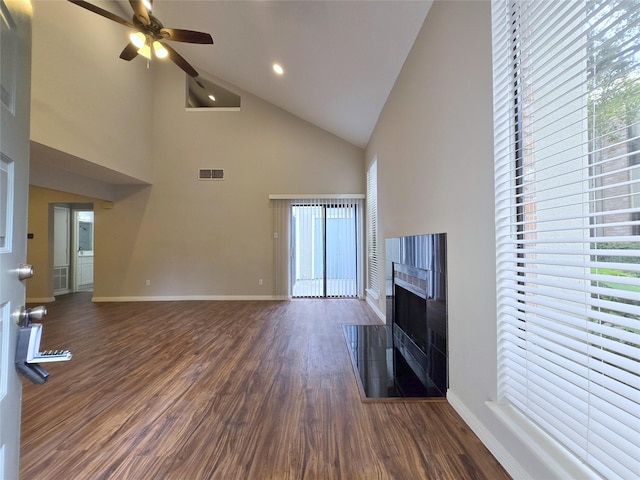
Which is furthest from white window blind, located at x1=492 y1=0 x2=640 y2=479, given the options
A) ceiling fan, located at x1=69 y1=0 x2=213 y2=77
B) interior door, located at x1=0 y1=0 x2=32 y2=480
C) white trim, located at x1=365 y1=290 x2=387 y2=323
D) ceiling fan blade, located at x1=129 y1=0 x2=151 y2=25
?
ceiling fan blade, located at x1=129 y1=0 x2=151 y2=25

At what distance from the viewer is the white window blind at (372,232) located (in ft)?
16.0

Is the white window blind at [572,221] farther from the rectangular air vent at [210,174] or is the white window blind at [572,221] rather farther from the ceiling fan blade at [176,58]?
the rectangular air vent at [210,174]

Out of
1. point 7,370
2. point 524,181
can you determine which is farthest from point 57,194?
point 524,181

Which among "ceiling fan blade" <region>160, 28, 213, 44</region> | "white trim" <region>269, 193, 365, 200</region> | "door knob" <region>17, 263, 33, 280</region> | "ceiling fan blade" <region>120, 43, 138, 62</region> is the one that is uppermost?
"ceiling fan blade" <region>120, 43, 138, 62</region>

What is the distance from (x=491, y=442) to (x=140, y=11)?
4.38 metres

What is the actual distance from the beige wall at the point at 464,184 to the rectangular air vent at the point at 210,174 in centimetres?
440

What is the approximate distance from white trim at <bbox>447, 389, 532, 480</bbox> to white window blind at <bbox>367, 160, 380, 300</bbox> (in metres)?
2.76

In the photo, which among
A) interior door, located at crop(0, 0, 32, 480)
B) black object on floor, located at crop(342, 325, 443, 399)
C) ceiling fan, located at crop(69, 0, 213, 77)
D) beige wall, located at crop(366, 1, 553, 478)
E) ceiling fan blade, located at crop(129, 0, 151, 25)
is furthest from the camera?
ceiling fan, located at crop(69, 0, 213, 77)

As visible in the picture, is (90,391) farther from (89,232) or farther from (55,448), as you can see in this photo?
(89,232)

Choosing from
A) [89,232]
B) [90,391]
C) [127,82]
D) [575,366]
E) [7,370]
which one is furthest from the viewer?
[89,232]

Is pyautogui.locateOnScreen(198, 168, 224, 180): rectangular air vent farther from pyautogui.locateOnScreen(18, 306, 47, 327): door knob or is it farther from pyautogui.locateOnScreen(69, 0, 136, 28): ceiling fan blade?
pyautogui.locateOnScreen(18, 306, 47, 327): door knob

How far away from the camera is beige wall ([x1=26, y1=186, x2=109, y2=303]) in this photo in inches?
228

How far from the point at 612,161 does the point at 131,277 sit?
7006 millimetres

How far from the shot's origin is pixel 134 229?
5891mm
